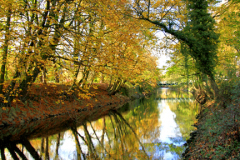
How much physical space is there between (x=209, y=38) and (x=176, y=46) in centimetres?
191

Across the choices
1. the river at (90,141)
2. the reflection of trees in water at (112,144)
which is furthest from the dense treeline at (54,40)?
the reflection of trees in water at (112,144)

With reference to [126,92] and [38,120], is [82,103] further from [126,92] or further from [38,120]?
[126,92]

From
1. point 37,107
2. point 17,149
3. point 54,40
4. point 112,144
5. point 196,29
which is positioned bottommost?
point 112,144

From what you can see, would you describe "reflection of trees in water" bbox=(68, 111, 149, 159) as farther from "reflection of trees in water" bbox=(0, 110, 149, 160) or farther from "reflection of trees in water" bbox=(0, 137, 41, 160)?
"reflection of trees in water" bbox=(0, 137, 41, 160)

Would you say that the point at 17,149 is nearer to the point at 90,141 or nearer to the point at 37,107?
the point at 90,141

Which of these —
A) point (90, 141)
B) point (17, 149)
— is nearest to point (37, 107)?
point (17, 149)

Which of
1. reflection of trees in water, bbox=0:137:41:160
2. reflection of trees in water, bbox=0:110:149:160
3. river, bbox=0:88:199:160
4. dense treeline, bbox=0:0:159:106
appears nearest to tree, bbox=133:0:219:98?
dense treeline, bbox=0:0:159:106

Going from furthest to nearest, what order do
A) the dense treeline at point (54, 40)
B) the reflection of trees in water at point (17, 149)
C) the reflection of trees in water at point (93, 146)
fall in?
1. the dense treeline at point (54, 40)
2. the reflection of trees in water at point (93, 146)
3. the reflection of trees in water at point (17, 149)

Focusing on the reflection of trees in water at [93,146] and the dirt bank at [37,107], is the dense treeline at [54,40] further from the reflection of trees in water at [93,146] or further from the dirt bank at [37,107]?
the reflection of trees in water at [93,146]

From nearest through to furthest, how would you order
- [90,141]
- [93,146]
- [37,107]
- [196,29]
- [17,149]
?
[17,149]
[93,146]
[90,141]
[196,29]
[37,107]

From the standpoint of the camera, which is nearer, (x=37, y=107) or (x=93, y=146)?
(x=93, y=146)

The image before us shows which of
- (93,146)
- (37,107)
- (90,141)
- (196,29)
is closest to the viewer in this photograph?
(93,146)

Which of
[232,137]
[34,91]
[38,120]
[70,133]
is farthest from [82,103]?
[232,137]

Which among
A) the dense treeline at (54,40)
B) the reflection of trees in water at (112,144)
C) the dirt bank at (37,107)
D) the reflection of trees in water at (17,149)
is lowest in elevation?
the reflection of trees in water at (112,144)
